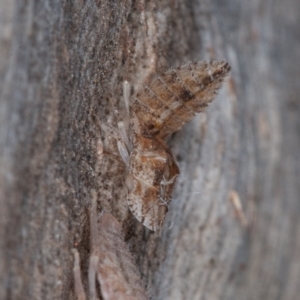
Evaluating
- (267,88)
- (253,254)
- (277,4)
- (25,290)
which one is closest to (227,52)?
(267,88)

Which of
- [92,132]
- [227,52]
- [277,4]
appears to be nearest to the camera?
[92,132]

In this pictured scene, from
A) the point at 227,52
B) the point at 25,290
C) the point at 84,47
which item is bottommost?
the point at 25,290

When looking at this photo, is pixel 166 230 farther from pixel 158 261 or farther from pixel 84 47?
pixel 84 47

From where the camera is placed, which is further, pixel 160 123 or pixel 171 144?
pixel 171 144
